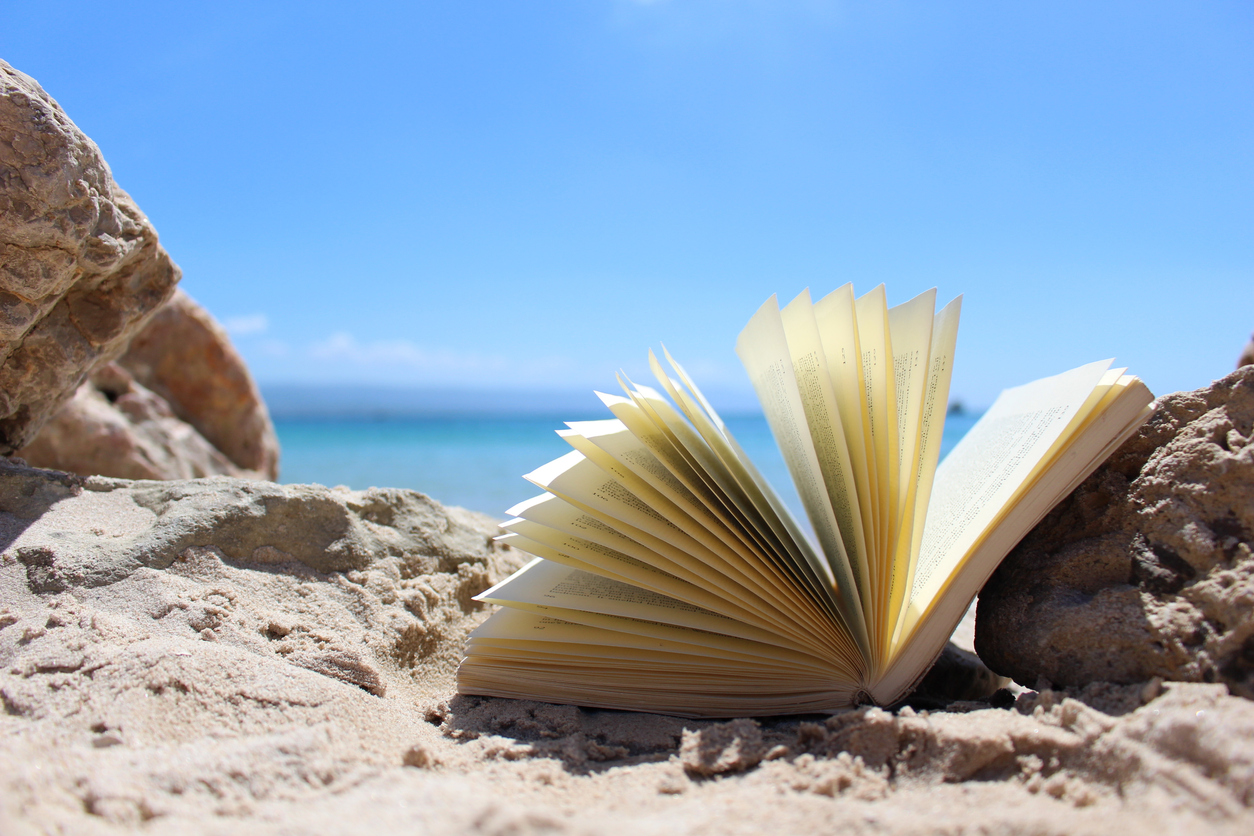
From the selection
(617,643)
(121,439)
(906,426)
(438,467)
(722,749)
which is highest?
(438,467)

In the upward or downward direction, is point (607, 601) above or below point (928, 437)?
below

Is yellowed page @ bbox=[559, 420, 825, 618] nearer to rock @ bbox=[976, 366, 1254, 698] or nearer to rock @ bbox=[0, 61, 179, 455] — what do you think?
rock @ bbox=[976, 366, 1254, 698]

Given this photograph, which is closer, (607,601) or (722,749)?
(722,749)

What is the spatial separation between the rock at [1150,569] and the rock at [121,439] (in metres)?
4.36

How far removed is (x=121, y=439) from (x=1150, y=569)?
567cm

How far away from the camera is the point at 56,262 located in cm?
165

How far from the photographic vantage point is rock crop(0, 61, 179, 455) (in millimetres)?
1520

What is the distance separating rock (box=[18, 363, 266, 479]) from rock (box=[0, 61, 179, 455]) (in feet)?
8.50

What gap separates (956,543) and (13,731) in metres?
1.61

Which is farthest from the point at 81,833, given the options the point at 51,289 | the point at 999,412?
the point at 999,412

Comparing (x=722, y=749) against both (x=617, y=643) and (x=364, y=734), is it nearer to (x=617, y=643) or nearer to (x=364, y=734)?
(x=617, y=643)

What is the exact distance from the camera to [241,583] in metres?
1.61

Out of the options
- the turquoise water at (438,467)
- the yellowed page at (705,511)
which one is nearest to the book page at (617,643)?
the yellowed page at (705,511)

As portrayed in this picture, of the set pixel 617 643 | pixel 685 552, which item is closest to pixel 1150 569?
pixel 685 552
